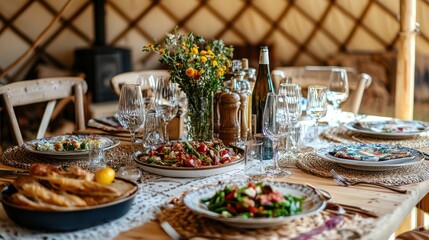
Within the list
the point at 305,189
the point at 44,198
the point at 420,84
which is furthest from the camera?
the point at 420,84

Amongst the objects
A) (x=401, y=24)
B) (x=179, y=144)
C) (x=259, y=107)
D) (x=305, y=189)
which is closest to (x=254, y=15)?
(x=401, y=24)

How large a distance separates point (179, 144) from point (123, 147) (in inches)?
9.4

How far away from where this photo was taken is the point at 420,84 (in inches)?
155

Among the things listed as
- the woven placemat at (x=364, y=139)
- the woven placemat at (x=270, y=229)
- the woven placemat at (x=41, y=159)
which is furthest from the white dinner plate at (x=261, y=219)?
the woven placemat at (x=364, y=139)

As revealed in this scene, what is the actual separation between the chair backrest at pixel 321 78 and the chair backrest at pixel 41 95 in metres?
0.83

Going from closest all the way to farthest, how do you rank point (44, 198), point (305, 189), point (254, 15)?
1. point (44, 198)
2. point (305, 189)
3. point (254, 15)

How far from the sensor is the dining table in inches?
37.9

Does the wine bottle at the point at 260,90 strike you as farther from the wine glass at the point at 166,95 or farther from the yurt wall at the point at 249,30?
the yurt wall at the point at 249,30

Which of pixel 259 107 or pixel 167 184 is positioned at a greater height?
pixel 259 107

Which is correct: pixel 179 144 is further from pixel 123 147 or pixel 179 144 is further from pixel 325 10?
pixel 325 10

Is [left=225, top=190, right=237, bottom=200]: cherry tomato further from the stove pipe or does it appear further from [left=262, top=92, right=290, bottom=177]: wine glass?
the stove pipe

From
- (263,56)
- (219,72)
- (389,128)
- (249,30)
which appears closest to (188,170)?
(219,72)

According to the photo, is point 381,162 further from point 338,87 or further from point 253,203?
point 338,87

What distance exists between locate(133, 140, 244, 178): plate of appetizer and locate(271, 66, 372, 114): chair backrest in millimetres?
1061
